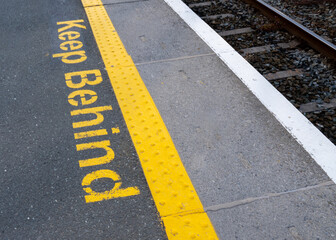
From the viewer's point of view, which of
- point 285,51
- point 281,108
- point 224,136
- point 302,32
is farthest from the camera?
point 302,32

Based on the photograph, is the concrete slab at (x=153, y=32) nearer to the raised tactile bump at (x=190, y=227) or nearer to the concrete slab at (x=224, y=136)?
the concrete slab at (x=224, y=136)

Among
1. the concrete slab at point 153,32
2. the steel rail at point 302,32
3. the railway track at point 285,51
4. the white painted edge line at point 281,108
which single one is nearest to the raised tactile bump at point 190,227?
the white painted edge line at point 281,108

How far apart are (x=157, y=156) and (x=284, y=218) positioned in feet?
3.29

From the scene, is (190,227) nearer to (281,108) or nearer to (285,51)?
(281,108)

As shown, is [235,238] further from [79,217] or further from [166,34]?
[166,34]

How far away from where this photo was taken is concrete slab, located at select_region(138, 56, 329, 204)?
8.34ft

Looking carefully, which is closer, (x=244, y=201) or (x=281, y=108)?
(x=244, y=201)

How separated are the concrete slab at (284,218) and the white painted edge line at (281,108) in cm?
27

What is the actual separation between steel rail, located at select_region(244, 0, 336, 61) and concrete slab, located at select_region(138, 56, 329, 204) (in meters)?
1.32

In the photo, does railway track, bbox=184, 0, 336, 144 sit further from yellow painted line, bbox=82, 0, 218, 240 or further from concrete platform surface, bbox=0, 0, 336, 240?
yellow painted line, bbox=82, 0, 218, 240

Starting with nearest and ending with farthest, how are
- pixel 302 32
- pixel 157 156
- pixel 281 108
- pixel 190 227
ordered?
pixel 190 227 < pixel 157 156 < pixel 281 108 < pixel 302 32

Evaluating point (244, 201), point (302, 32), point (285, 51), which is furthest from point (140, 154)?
point (302, 32)

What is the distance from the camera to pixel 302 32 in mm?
4734

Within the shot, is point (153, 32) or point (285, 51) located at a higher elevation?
point (153, 32)
